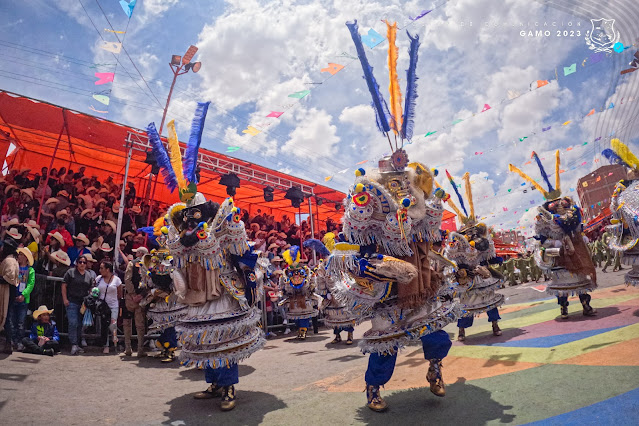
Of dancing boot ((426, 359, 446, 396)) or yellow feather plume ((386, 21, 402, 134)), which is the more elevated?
yellow feather plume ((386, 21, 402, 134))

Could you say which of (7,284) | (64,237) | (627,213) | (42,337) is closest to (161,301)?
(42,337)

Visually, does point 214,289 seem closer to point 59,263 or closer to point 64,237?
point 59,263

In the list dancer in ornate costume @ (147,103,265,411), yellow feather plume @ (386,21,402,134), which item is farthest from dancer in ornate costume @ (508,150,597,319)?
dancer in ornate costume @ (147,103,265,411)

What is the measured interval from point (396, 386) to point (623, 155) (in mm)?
5185

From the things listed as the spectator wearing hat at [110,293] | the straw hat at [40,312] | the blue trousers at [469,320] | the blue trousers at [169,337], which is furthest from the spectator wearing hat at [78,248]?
the blue trousers at [469,320]

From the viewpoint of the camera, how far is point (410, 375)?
3746mm

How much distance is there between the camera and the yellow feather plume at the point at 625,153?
5449 millimetres

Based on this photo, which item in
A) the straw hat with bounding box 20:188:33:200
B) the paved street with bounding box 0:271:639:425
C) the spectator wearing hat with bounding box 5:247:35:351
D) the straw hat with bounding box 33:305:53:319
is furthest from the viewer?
the straw hat with bounding box 20:188:33:200

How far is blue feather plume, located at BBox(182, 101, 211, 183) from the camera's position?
12.5 feet

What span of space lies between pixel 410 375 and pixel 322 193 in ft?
41.5

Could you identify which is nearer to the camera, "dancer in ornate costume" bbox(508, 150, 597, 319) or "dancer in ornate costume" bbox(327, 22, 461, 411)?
"dancer in ornate costume" bbox(327, 22, 461, 411)

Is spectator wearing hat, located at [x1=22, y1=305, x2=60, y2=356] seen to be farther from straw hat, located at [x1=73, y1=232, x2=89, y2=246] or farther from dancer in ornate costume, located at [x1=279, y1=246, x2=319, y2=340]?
dancer in ornate costume, located at [x1=279, y1=246, x2=319, y2=340]

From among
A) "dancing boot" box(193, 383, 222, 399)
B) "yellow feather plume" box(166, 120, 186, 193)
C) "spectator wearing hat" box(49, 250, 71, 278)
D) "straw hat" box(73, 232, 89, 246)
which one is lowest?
"dancing boot" box(193, 383, 222, 399)

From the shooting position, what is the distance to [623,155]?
5574 mm
